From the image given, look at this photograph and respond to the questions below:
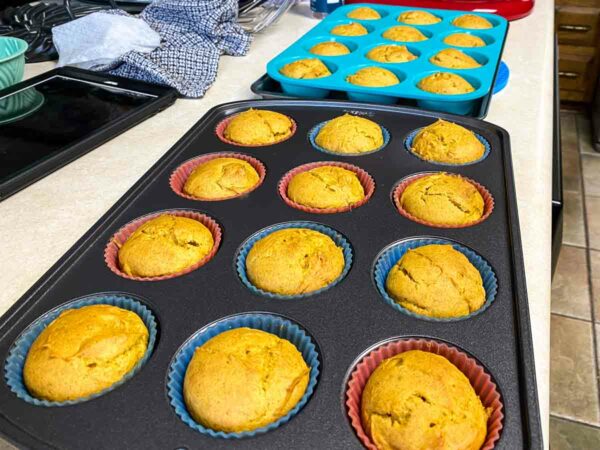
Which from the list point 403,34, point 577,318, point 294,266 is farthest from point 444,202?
point 577,318

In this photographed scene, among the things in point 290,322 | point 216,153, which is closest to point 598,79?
point 216,153

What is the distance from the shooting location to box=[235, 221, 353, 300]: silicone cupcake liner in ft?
3.14

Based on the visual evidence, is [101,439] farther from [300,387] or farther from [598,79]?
[598,79]

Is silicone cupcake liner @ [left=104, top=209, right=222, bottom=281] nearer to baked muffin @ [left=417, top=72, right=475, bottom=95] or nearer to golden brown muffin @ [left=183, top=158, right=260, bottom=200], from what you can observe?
golden brown muffin @ [left=183, top=158, right=260, bottom=200]

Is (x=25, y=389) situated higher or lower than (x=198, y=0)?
lower

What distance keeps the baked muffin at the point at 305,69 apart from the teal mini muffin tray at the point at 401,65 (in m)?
0.03

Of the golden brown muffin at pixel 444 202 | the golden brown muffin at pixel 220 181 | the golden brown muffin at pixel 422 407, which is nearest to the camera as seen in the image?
the golden brown muffin at pixel 422 407

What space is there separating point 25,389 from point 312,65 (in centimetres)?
133

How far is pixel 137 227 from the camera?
114 cm

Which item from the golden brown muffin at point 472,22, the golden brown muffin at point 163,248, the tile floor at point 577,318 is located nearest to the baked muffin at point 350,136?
the golden brown muffin at point 163,248

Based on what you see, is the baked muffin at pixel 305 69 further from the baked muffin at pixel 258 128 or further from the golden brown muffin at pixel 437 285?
the golden brown muffin at pixel 437 285

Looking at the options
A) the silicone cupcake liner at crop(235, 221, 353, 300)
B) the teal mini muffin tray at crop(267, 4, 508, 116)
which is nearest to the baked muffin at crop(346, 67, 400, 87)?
the teal mini muffin tray at crop(267, 4, 508, 116)

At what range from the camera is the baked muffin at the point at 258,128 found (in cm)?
143

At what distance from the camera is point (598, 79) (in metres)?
3.93
